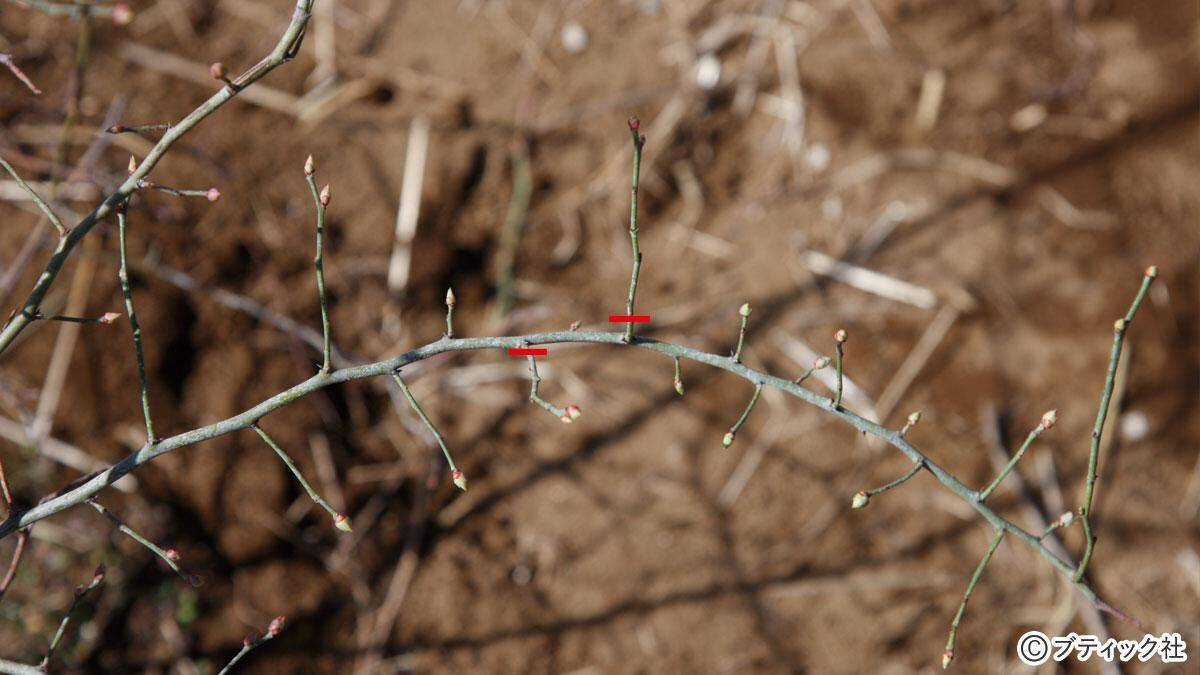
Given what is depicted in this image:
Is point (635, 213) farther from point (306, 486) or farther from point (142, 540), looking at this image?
point (142, 540)

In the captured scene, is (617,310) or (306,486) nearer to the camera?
(306,486)

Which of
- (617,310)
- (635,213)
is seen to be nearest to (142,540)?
(635,213)

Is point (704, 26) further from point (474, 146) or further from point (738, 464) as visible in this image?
point (738, 464)

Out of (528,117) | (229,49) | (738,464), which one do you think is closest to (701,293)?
(738,464)

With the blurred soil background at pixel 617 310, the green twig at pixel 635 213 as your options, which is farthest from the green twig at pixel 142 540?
the blurred soil background at pixel 617 310

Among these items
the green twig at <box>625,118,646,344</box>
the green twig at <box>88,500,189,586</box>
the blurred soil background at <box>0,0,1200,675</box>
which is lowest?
the blurred soil background at <box>0,0,1200,675</box>

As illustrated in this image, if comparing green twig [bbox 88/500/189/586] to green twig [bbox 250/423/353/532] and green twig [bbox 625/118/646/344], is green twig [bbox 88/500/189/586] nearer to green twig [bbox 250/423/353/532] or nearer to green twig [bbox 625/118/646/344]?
green twig [bbox 250/423/353/532]

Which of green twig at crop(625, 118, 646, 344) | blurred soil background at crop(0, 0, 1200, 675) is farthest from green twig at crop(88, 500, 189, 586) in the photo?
blurred soil background at crop(0, 0, 1200, 675)

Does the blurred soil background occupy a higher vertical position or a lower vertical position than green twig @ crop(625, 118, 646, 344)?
lower

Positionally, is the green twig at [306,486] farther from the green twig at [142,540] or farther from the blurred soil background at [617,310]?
the blurred soil background at [617,310]
